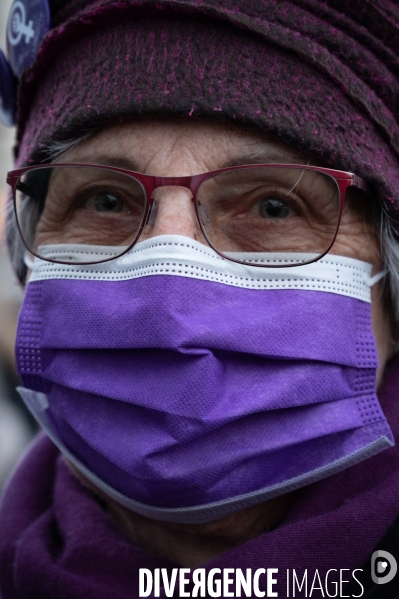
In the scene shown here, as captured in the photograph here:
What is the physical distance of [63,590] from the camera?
1.79 m

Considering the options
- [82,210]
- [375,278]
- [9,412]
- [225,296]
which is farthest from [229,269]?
[9,412]

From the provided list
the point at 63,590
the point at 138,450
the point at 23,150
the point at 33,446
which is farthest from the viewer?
the point at 33,446

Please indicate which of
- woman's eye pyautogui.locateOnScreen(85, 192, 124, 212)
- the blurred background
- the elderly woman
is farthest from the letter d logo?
the blurred background

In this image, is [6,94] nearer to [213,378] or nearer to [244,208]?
[244,208]

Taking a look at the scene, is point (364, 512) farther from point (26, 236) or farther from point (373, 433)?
point (26, 236)

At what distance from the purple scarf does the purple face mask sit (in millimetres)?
91

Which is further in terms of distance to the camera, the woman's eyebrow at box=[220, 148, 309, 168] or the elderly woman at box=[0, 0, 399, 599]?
the woman's eyebrow at box=[220, 148, 309, 168]

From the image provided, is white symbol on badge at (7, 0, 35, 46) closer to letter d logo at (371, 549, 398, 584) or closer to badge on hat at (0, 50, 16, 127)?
badge on hat at (0, 50, 16, 127)

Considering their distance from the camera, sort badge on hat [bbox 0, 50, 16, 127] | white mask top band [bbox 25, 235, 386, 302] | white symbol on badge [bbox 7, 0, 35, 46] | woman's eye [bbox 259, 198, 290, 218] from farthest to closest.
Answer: badge on hat [bbox 0, 50, 16, 127]
white symbol on badge [bbox 7, 0, 35, 46]
woman's eye [bbox 259, 198, 290, 218]
white mask top band [bbox 25, 235, 386, 302]

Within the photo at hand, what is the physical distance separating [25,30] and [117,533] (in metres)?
1.49

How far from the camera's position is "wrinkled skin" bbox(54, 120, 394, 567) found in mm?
1670

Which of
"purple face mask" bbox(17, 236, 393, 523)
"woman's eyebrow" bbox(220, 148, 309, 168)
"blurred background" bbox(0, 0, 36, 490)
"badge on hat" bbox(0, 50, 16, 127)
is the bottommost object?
"blurred background" bbox(0, 0, 36, 490)

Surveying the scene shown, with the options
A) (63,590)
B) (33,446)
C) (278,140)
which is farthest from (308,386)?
(33,446)

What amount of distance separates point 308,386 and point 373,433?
0.65 feet
